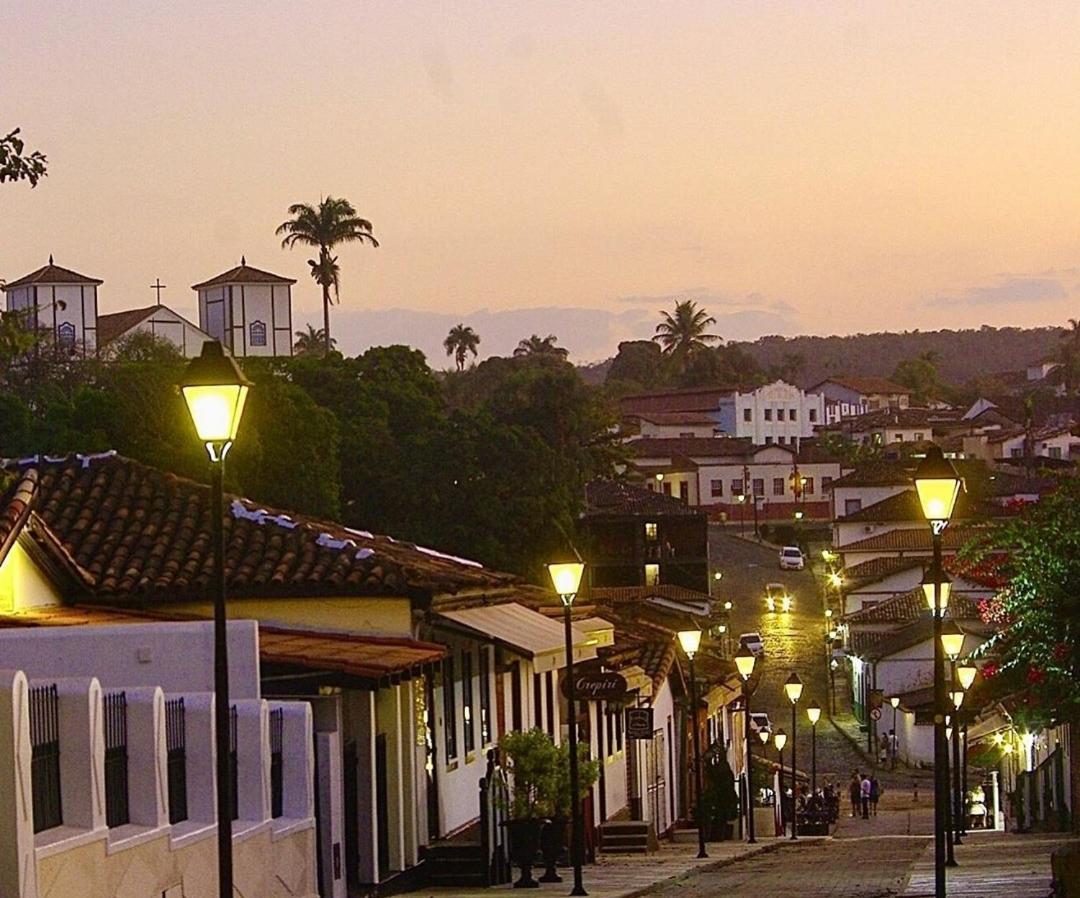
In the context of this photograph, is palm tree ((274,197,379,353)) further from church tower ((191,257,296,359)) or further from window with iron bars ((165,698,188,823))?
window with iron bars ((165,698,188,823))

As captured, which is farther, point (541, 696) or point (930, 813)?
point (930, 813)

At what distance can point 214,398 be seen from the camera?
12.0 m

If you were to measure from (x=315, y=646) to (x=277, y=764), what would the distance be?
324 cm

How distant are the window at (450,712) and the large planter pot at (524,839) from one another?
7.16ft

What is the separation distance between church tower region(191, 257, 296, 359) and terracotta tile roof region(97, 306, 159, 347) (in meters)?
5.82

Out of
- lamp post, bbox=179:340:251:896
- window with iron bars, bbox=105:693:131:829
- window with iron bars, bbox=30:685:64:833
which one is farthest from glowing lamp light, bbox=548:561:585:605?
lamp post, bbox=179:340:251:896

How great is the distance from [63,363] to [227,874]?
85.7 m

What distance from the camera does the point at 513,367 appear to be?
170625mm

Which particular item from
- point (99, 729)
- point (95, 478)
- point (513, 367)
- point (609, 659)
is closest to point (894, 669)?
point (609, 659)

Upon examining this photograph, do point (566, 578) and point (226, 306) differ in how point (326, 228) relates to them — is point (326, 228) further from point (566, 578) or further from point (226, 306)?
point (566, 578)

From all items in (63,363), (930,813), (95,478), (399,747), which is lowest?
(930,813)

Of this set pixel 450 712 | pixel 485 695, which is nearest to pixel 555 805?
pixel 450 712

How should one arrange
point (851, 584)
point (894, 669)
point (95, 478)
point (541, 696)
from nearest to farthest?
point (95, 478) → point (541, 696) → point (894, 669) → point (851, 584)

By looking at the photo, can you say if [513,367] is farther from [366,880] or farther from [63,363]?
[366,880]
